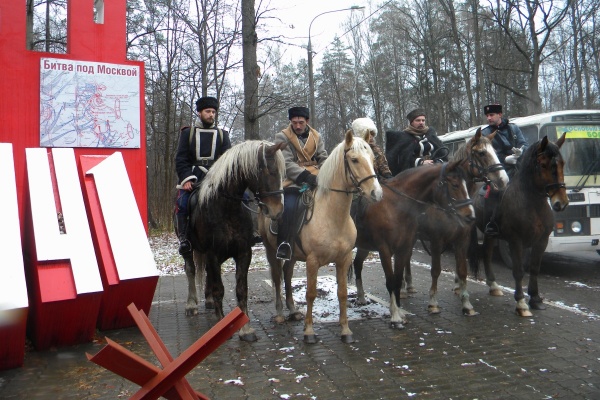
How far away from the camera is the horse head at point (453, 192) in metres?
6.16

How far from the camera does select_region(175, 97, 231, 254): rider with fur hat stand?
6441 millimetres

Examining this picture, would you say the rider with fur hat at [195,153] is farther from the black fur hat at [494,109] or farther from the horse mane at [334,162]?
the black fur hat at [494,109]

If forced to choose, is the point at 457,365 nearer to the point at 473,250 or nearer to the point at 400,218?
the point at 400,218

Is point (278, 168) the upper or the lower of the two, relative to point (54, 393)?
upper

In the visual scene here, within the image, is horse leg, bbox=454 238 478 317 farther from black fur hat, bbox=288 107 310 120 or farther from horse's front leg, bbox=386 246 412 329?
black fur hat, bbox=288 107 310 120

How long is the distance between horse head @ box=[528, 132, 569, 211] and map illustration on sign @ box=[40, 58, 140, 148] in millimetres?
5565

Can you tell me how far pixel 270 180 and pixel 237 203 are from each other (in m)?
0.60

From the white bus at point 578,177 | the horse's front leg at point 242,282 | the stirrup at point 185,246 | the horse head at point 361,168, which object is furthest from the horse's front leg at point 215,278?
the white bus at point 578,177

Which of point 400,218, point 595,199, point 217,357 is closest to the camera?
point 217,357

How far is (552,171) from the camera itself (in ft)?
20.2

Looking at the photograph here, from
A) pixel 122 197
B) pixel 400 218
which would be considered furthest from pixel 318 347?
pixel 122 197

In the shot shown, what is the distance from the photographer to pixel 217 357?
5141 millimetres

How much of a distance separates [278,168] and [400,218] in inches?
70.5

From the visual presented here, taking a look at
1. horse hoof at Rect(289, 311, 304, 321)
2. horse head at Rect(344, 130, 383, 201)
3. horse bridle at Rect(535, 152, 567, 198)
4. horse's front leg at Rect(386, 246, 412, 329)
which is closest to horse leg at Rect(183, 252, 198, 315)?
horse hoof at Rect(289, 311, 304, 321)
